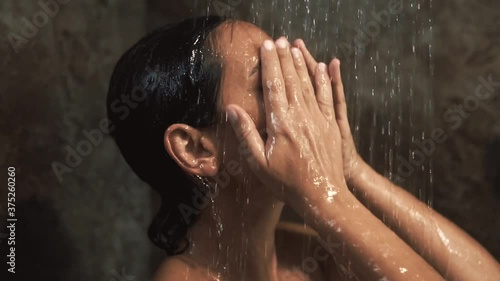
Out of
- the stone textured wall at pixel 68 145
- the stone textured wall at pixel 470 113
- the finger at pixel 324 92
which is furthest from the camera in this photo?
the stone textured wall at pixel 470 113

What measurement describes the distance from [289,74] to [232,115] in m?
0.11

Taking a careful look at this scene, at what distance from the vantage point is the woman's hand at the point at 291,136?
962 mm

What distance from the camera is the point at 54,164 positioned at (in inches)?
55.6

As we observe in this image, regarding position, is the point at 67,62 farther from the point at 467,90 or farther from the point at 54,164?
the point at 467,90

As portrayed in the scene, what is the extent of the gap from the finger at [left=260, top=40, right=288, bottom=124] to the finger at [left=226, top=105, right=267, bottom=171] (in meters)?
0.03

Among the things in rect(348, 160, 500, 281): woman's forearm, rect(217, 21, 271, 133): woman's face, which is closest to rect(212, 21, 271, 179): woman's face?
rect(217, 21, 271, 133): woman's face

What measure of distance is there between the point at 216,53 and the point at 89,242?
68cm

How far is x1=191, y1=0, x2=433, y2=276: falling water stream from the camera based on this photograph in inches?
62.6

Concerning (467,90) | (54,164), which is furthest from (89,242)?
(467,90)

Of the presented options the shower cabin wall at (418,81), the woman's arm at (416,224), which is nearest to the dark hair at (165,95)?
the woman's arm at (416,224)

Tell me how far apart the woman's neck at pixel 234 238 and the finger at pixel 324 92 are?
0.18m

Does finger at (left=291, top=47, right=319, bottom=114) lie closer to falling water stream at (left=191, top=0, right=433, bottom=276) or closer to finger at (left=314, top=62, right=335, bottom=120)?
finger at (left=314, top=62, right=335, bottom=120)

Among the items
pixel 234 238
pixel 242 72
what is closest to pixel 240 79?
pixel 242 72

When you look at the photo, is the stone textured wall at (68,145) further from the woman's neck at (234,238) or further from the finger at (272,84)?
the finger at (272,84)
